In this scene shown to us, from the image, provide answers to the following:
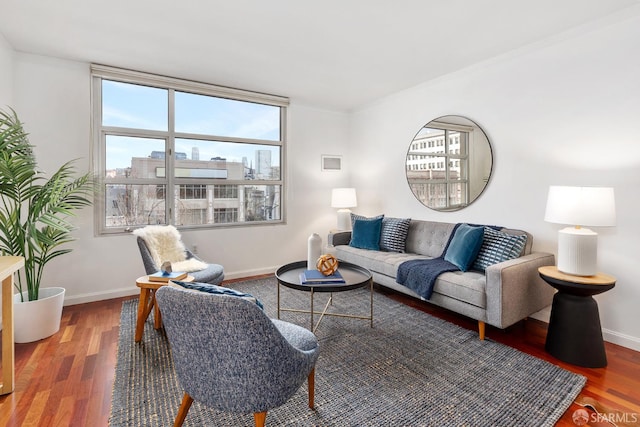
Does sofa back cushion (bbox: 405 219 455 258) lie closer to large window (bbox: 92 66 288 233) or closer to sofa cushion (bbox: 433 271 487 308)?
sofa cushion (bbox: 433 271 487 308)

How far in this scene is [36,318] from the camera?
7.98 feet

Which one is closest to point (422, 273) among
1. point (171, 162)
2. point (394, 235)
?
point (394, 235)

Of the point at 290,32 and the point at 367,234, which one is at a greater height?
the point at 290,32

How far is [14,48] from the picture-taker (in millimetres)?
2898

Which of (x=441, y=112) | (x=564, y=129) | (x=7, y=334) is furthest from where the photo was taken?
(x=441, y=112)

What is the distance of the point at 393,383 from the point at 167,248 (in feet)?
7.80

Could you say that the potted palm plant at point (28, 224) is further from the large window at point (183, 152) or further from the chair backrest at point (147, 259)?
the large window at point (183, 152)

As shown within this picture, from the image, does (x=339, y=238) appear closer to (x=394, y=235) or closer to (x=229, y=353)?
(x=394, y=235)

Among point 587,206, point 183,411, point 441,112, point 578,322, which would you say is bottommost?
point 183,411

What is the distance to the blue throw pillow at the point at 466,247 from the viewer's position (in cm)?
281

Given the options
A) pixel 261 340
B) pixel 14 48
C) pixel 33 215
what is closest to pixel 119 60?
pixel 14 48

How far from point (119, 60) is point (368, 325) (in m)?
3.57

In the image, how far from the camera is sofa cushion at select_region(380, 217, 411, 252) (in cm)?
369

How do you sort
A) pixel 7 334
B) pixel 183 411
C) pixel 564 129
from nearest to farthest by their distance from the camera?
pixel 183 411 < pixel 7 334 < pixel 564 129
